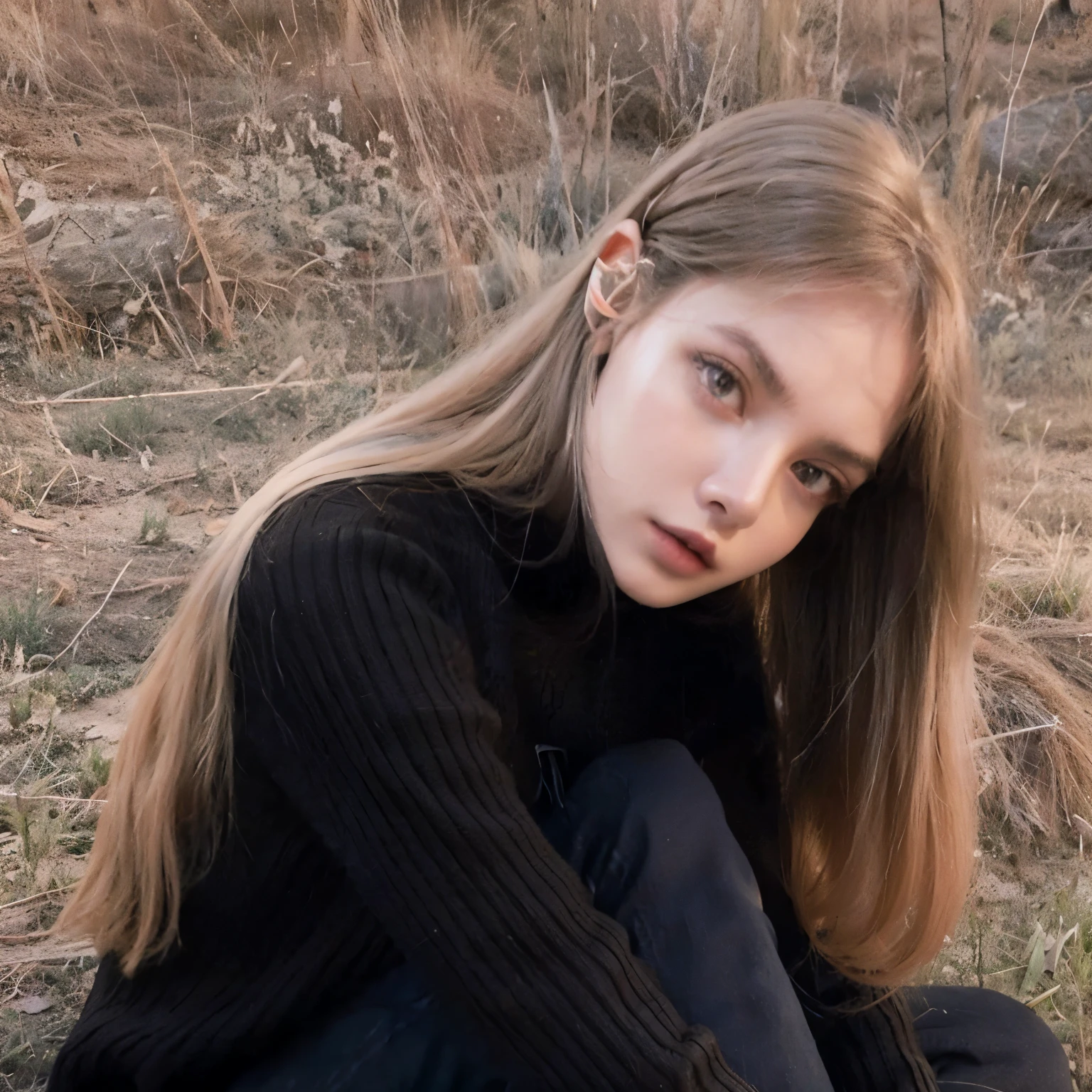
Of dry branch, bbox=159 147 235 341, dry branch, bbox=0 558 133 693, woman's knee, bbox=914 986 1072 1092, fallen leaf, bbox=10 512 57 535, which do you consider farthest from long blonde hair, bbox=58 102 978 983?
dry branch, bbox=159 147 235 341

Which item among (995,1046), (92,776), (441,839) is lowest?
(995,1046)

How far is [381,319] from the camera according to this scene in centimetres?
207

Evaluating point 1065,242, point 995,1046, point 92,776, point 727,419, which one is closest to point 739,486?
point 727,419

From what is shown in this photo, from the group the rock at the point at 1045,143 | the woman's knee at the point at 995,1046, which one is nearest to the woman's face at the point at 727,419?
the woman's knee at the point at 995,1046

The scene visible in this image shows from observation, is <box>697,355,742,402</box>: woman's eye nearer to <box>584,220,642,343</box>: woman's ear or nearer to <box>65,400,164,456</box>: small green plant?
<box>584,220,642,343</box>: woman's ear

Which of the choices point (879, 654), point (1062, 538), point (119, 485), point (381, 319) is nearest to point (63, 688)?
point (119, 485)

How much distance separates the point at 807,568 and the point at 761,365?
0.43 metres

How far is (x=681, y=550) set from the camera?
1.11m

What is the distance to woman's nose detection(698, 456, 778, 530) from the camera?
1058 millimetres

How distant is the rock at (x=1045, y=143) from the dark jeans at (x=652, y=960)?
1826mm

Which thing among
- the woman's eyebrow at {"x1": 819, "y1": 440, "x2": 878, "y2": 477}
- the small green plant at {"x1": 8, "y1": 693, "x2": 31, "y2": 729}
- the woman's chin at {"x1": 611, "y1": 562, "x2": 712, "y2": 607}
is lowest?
the small green plant at {"x1": 8, "y1": 693, "x2": 31, "y2": 729}

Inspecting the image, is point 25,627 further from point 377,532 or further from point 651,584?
point 651,584

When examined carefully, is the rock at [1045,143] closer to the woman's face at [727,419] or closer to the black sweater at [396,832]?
the woman's face at [727,419]

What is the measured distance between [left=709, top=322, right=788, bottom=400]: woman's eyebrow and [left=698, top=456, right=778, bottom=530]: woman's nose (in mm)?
69
